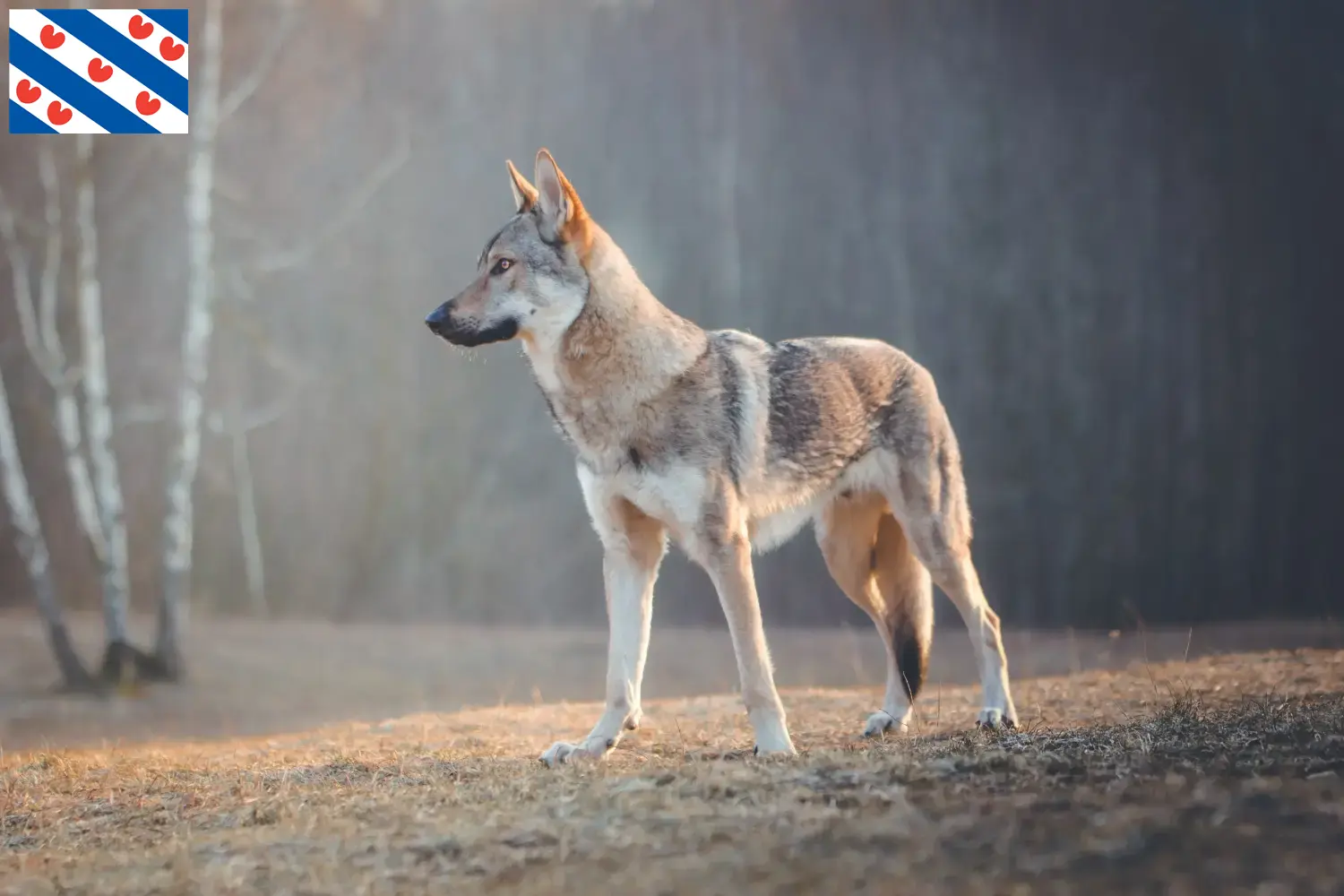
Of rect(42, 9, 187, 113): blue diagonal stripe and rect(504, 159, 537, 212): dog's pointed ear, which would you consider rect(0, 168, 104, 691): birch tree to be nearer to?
rect(42, 9, 187, 113): blue diagonal stripe

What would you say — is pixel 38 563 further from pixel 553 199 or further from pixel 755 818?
pixel 755 818

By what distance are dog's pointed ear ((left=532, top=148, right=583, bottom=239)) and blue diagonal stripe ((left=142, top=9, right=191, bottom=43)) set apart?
4.87 metres

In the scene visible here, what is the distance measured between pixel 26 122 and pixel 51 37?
758 mm

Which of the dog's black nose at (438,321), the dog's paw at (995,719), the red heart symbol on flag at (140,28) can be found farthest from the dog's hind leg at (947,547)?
the red heart symbol on flag at (140,28)

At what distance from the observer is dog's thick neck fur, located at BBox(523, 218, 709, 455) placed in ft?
14.1

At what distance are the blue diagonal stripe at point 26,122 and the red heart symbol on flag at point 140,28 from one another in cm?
106

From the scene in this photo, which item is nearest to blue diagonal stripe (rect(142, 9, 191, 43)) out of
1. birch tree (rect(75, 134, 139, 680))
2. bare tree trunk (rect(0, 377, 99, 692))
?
birch tree (rect(75, 134, 139, 680))

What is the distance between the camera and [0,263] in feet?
33.2

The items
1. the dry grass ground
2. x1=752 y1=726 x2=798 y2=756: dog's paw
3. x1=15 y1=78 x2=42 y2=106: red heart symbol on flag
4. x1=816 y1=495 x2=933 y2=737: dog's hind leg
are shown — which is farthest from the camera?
x1=15 y1=78 x2=42 y2=106: red heart symbol on flag

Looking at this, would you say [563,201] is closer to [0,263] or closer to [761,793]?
[761,793]

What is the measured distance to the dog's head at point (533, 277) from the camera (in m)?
4.25

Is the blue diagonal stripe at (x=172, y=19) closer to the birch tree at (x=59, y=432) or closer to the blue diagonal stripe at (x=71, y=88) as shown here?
the blue diagonal stripe at (x=71, y=88)

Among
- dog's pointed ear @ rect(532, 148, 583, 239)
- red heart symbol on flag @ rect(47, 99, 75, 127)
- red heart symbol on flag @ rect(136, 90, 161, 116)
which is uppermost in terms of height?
red heart symbol on flag @ rect(47, 99, 75, 127)

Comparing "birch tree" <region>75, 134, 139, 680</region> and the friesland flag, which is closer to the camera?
the friesland flag
